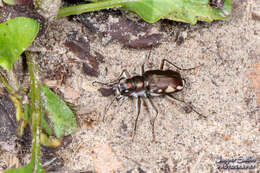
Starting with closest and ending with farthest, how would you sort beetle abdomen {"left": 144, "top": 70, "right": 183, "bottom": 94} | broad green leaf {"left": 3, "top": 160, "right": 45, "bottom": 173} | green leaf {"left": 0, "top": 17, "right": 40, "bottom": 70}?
green leaf {"left": 0, "top": 17, "right": 40, "bottom": 70}, broad green leaf {"left": 3, "top": 160, "right": 45, "bottom": 173}, beetle abdomen {"left": 144, "top": 70, "right": 183, "bottom": 94}

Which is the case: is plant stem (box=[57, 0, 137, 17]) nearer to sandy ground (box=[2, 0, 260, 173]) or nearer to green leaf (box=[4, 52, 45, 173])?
sandy ground (box=[2, 0, 260, 173])

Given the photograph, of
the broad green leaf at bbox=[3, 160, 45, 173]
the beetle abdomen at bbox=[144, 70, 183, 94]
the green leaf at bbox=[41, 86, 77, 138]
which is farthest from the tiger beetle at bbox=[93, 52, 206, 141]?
the broad green leaf at bbox=[3, 160, 45, 173]

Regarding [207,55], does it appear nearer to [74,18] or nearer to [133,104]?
[133,104]

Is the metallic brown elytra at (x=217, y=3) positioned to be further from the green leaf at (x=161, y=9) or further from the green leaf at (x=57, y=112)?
the green leaf at (x=57, y=112)

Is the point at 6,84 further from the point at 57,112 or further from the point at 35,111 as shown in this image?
the point at 57,112

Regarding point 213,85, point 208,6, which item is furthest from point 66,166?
point 208,6

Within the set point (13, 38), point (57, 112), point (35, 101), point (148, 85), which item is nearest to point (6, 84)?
point (35, 101)

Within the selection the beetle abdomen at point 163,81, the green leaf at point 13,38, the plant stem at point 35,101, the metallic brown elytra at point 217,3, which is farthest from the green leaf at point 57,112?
the metallic brown elytra at point 217,3
